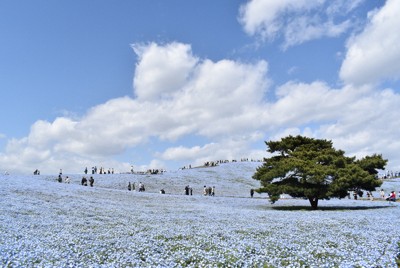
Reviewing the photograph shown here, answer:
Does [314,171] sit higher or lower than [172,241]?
higher

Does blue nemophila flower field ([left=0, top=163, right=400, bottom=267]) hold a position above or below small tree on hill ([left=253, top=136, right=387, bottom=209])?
below

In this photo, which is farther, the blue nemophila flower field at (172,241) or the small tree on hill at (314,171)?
the small tree on hill at (314,171)

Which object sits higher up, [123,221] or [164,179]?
[164,179]

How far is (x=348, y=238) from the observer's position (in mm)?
16984

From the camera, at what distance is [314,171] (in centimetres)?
3438

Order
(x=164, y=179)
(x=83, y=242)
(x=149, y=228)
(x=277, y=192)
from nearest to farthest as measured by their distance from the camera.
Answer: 1. (x=83, y=242)
2. (x=149, y=228)
3. (x=277, y=192)
4. (x=164, y=179)

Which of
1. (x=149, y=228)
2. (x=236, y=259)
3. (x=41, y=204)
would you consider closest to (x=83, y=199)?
(x=41, y=204)

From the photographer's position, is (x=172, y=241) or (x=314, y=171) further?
(x=314, y=171)

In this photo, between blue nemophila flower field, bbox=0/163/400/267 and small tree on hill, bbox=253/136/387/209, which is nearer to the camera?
blue nemophila flower field, bbox=0/163/400/267

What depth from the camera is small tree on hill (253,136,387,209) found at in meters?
34.7

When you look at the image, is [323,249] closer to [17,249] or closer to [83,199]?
[17,249]

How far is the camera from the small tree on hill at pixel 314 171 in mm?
34688

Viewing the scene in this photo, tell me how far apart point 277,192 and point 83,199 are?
18.8 metres

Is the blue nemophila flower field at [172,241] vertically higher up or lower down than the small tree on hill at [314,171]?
lower down
